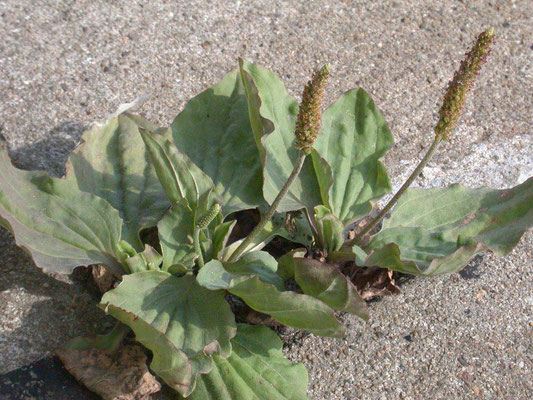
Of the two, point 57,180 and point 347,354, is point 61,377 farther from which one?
point 347,354

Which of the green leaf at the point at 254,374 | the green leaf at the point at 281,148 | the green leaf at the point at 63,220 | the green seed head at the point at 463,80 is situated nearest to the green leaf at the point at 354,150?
the green leaf at the point at 281,148

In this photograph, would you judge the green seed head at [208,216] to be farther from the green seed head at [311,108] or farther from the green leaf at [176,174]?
the green seed head at [311,108]

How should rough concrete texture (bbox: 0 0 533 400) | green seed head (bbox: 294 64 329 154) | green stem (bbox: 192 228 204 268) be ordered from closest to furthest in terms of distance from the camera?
→ green seed head (bbox: 294 64 329 154)
green stem (bbox: 192 228 204 268)
rough concrete texture (bbox: 0 0 533 400)

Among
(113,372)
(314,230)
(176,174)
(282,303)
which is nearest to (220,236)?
(176,174)

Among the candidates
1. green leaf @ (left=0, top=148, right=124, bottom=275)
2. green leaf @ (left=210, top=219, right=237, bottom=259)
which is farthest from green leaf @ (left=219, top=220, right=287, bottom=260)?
green leaf @ (left=0, top=148, right=124, bottom=275)

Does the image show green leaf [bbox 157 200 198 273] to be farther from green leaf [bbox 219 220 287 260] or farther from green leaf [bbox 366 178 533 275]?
green leaf [bbox 366 178 533 275]

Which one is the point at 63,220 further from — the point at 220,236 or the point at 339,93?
the point at 339,93
